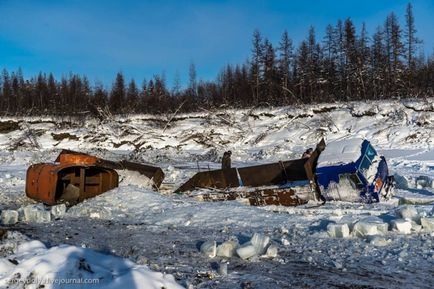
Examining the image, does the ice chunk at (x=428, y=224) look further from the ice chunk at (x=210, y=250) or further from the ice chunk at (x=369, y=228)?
the ice chunk at (x=210, y=250)

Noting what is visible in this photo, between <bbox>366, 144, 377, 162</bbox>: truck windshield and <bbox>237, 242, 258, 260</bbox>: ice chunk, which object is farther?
<bbox>366, 144, 377, 162</bbox>: truck windshield

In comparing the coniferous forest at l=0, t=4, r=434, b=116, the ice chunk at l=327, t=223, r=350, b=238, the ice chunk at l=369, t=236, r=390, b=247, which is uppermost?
the coniferous forest at l=0, t=4, r=434, b=116

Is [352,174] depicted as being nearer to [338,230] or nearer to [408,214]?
[408,214]

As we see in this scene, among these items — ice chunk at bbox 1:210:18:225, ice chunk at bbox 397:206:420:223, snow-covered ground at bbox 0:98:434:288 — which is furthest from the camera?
ice chunk at bbox 1:210:18:225

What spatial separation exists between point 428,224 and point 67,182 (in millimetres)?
9623

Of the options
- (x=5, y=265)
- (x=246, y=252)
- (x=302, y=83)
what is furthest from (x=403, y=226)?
(x=302, y=83)

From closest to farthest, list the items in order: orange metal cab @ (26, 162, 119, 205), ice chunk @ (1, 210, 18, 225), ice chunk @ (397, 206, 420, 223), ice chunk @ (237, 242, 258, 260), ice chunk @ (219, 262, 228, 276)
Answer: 1. ice chunk @ (219, 262, 228, 276)
2. ice chunk @ (237, 242, 258, 260)
3. ice chunk @ (397, 206, 420, 223)
4. ice chunk @ (1, 210, 18, 225)
5. orange metal cab @ (26, 162, 119, 205)

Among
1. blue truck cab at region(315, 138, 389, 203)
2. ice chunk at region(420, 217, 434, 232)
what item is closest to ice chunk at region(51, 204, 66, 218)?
blue truck cab at region(315, 138, 389, 203)

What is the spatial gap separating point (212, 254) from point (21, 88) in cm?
7355

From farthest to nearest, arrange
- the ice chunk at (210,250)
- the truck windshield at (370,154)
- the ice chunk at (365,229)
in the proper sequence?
the truck windshield at (370,154)
the ice chunk at (365,229)
the ice chunk at (210,250)

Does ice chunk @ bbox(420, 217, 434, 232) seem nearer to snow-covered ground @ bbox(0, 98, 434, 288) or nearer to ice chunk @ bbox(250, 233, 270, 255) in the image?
snow-covered ground @ bbox(0, 98, 434, 288)

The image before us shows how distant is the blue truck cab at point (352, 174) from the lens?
1100 cm

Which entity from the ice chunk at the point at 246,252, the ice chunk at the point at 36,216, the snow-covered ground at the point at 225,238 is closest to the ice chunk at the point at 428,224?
the snow-covered ground at the point at 225,238

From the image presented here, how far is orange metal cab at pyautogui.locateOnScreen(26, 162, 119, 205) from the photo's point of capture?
12.4 meters
